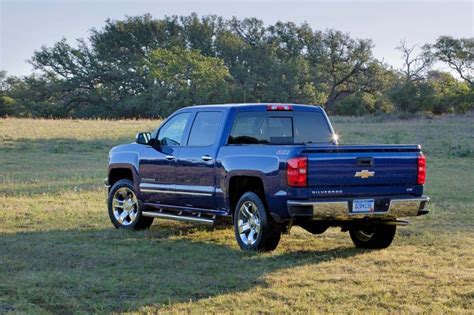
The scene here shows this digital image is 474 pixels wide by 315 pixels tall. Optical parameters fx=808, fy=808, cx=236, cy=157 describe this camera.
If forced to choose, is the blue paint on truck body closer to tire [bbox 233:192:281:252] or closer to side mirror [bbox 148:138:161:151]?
side mirror [bbox 148:138:161:151]

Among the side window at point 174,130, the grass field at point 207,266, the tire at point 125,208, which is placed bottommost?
the grass field at point 207,266

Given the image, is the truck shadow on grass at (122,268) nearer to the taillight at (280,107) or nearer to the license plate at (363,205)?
the license plate at (363,205)

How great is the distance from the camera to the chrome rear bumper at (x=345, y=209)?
8953 millimetres

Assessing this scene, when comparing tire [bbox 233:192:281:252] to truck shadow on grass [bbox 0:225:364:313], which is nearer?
truck shadow on grass [bbox 0:225:364:313]

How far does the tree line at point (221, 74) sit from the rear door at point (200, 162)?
159ft

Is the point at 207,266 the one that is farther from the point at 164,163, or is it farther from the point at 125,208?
the point at 125,208

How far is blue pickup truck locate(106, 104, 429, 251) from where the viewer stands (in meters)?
9.09

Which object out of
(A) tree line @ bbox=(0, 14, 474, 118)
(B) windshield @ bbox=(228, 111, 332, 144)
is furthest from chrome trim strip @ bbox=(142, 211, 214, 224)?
(A) tree line @ bbox=(0, 14, 474, 118)

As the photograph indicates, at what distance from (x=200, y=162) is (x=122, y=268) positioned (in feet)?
7.51

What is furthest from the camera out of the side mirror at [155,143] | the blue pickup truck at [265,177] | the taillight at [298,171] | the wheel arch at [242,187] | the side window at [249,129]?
the side mirror at [155,143]

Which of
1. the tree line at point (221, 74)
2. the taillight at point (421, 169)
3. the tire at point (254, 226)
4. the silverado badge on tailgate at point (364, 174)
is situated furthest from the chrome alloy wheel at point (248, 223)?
the tree line at point (221, 74)

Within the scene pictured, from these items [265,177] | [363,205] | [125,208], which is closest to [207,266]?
[265,177]

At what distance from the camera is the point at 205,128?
10789 mm

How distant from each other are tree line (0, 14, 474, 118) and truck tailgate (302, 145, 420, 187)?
161 ft
